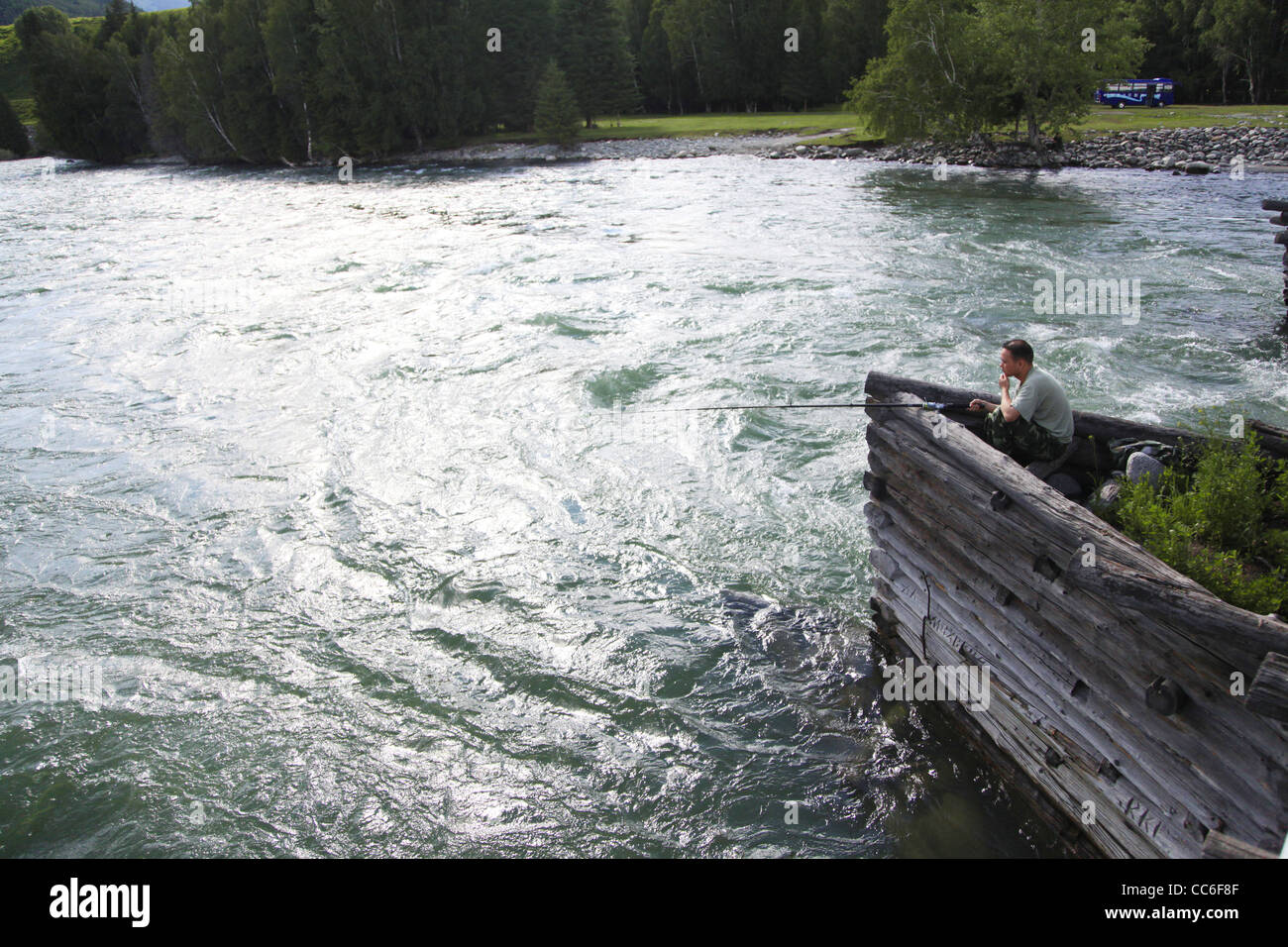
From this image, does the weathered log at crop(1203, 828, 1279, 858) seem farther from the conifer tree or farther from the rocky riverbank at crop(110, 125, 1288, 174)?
the conifer tree

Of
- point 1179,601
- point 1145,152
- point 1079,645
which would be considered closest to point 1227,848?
point 1179,601

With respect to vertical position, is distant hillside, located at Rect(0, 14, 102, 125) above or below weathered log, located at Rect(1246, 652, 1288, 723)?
above

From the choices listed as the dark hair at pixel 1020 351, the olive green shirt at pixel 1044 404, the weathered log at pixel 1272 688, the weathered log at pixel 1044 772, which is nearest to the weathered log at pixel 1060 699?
the weathered log at pixel 1044 772

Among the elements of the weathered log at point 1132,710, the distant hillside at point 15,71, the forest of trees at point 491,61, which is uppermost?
the distant hillside at point 15,71

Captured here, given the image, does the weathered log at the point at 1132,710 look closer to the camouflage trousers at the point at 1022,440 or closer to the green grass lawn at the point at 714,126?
the camouflage trousers at the point at 1022,440

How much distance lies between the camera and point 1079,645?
552cm

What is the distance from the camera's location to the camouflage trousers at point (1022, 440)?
7.59m

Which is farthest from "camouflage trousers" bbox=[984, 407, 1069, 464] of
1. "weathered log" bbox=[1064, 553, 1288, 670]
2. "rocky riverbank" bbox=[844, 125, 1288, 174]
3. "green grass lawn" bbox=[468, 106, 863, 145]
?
"green grass lawn" bbox=[468, 106, 863, 145]

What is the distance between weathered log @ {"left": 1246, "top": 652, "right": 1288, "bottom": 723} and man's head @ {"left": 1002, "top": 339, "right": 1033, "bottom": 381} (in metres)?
4.08

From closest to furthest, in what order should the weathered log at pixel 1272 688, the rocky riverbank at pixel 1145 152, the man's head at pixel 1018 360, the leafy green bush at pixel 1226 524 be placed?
the weathered log at pixel 1272 688, the leafy green bush at pixel 1226 524, the man's head at pixel 1018 360, the rocky riverbank at pixel 1145 152

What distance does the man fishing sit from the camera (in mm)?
7441

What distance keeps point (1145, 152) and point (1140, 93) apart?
27.8 meters

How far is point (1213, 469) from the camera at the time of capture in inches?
245
